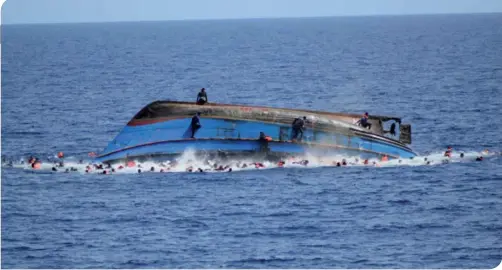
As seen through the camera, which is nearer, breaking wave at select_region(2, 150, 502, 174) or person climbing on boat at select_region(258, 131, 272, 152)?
breaking wave at select_region(2, 150, 502, 174)

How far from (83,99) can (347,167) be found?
58139 millimetres

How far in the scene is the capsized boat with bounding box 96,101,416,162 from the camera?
3199 inches

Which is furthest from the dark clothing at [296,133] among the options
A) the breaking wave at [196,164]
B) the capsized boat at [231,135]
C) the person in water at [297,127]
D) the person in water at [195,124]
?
the person in water at [195,124]

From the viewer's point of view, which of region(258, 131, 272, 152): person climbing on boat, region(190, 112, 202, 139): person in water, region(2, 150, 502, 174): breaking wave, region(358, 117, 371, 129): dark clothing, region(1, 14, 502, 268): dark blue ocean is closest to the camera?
region(1, 14, 502, 268): dark blue ocean

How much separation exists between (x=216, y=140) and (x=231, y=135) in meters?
1.14

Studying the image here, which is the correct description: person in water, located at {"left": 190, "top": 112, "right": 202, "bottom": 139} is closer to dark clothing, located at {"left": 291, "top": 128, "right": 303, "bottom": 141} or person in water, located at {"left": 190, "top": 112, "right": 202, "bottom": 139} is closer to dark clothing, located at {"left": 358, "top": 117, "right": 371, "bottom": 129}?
dark clothing, located at {"left": 291, "top": 128, "right": 303, "bottom": 141}

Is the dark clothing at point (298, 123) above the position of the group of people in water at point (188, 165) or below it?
above

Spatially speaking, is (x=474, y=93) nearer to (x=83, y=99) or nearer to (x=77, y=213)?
(x=83, y=99)

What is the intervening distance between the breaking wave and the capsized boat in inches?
17.8

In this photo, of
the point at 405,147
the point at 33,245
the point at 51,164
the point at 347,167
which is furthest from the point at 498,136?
the point at 33,245

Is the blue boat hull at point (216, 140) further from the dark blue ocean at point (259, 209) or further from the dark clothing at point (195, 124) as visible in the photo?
the dark blue ocean at point (259, 209)

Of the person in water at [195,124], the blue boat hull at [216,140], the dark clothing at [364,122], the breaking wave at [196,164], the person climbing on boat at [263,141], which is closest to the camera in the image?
the breaking wave at [196,164]

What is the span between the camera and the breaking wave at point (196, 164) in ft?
264

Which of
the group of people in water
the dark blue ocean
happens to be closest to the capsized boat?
the group of people in water
